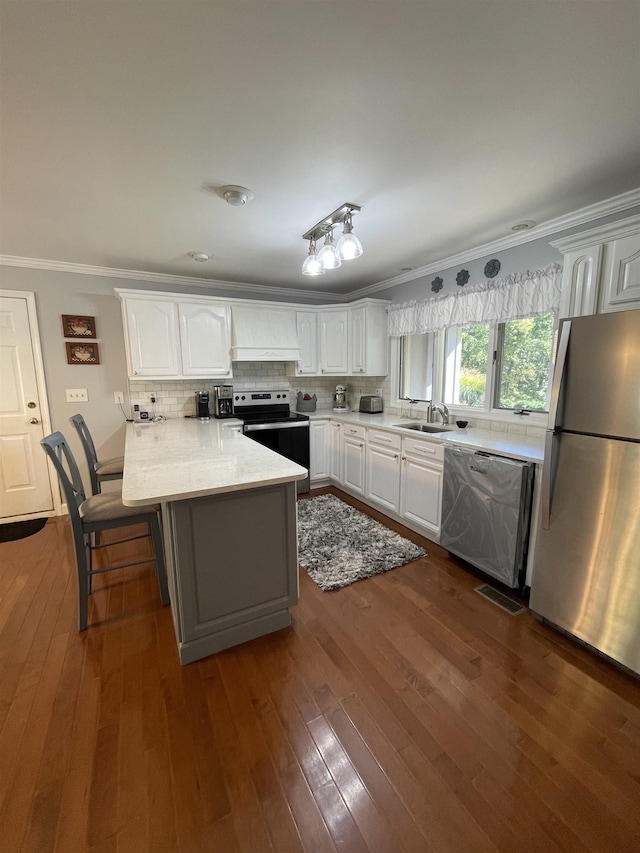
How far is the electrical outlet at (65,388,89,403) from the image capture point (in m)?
3.40

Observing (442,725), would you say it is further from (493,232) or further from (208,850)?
(493,232)

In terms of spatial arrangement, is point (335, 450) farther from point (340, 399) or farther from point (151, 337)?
point (151, 337)

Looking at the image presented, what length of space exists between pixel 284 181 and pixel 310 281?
87.3 inches

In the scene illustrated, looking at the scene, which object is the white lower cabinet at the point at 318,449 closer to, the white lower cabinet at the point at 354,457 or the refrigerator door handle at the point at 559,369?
the white lower cabinet at the point at 354,457

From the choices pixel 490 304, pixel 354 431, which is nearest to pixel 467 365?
pixel 490 304

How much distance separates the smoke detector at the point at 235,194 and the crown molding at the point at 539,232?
1.71 meters

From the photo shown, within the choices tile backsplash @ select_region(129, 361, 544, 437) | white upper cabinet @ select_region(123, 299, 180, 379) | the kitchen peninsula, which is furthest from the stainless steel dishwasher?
white upper cabinet @ select_region(123, 299, 180, 379)

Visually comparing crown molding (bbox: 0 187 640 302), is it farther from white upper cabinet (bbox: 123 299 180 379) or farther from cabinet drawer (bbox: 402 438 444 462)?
cabinet drawer (bbox: 402 438 444 462)

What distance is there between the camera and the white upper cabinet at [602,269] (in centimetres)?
172

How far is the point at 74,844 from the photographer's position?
42.4 inches

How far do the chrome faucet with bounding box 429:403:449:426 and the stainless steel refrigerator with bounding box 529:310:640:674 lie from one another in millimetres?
1408

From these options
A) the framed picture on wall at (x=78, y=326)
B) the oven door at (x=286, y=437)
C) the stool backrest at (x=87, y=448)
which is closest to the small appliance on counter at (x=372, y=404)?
the oven door at (x=286, y=437)

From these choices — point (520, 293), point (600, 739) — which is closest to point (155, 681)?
point (600, 739)

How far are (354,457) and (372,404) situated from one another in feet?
2.35
